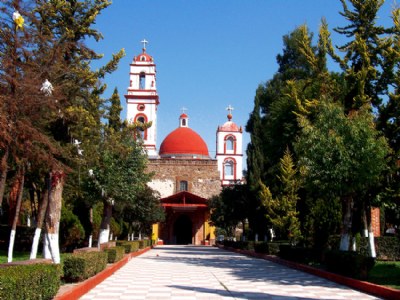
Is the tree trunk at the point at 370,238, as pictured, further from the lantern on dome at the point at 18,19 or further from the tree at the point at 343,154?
the lantern on dome at the point at 18,19

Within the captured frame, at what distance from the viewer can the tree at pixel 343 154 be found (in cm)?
1464

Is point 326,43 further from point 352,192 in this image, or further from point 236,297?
point 236,297

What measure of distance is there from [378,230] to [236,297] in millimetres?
17586

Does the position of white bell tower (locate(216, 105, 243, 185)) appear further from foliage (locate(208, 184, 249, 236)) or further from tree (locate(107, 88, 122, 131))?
tree (locate(107, 88, 122, 131))

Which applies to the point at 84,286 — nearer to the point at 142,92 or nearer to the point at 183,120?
the point at 142,92

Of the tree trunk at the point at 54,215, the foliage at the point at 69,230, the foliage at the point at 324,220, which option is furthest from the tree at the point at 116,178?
the foliage at the point at 324,220

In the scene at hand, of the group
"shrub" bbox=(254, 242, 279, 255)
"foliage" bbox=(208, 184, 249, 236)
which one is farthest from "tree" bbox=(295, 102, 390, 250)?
"foliage" bbox=(208, 184, 249, 236)

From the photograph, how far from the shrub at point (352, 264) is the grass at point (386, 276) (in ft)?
0.99

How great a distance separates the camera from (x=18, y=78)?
954 cm

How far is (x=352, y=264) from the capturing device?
12273 mm

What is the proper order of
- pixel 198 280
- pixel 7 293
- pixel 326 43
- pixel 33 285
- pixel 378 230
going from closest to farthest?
pixel 7 293 < pixel 33 285 < pixel 198 280 < pixel 326 43 < pixel 378 230

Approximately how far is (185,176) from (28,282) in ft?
146

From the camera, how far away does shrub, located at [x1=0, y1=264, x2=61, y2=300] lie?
20.1ft

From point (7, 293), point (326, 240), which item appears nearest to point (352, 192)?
point (326, 240)
